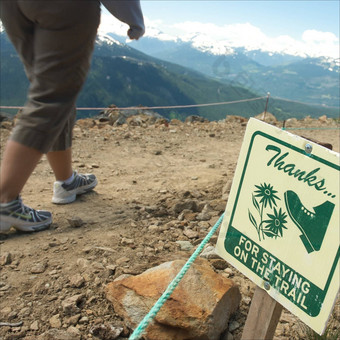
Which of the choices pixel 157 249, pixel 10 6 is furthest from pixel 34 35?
pixel 157 249

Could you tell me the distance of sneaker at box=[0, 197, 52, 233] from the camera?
8.17 ft

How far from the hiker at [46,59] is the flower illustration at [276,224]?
1614 millimetres

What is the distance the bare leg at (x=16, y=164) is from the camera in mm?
2277

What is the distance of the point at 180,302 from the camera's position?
1.70 metres

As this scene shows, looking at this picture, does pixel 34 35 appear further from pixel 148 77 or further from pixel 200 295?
pixel 148 77

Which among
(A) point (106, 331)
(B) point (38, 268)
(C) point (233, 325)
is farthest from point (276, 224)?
(B) point (38, 268)

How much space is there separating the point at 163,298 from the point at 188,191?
2.41 metres

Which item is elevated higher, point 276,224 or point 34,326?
point 276,224

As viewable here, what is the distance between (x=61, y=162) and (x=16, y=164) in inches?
32.2

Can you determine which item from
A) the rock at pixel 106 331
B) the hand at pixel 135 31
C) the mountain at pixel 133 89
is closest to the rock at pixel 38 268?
the rock at pixel 106 331

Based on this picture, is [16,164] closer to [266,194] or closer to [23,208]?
[23,208]

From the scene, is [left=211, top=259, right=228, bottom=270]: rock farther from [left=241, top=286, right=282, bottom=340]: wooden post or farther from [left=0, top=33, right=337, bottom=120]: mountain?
[left=0, top=33, right=337, bottom=120]: mountain

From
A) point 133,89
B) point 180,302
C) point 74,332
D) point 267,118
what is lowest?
point 133,89

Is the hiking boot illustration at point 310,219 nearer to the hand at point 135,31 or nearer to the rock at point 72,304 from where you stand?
the rock at point 72,304
